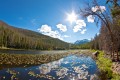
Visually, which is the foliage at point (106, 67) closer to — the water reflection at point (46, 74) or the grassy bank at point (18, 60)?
the water reflection at point (46, 74)

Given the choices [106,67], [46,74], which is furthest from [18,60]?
[106,67]

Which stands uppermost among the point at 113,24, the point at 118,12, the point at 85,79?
the point at 113,24

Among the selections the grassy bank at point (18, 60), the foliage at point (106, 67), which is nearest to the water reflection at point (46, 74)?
the foliage at point (106, 67)

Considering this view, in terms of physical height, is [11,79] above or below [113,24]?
below

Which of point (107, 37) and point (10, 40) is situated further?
point (10, 40)

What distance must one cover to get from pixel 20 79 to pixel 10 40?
119606 millimetres

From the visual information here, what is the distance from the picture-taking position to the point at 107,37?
126 ft

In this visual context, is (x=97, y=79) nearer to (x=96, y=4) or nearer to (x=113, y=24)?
(x=96, y=4)

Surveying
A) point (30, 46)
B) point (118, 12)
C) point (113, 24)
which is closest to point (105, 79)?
point (118, 12)

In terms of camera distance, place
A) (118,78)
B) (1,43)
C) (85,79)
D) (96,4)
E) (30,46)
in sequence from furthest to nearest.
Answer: (30,46), (1,43), (96,4), (85,79), (118,78)

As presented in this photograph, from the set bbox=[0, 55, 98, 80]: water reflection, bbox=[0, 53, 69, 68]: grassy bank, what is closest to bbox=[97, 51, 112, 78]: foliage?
bbox=[0, 55, 98, 80]: water reflection

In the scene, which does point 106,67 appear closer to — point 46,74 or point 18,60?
point 46,74

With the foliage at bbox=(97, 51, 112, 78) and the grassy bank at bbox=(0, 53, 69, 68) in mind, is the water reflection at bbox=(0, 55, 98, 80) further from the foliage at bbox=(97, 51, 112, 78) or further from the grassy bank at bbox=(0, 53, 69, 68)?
the grassy bank at bbox=(0, 53, 69, 68)

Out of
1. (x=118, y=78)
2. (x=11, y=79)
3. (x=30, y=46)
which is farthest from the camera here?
(x=30, y=46)
